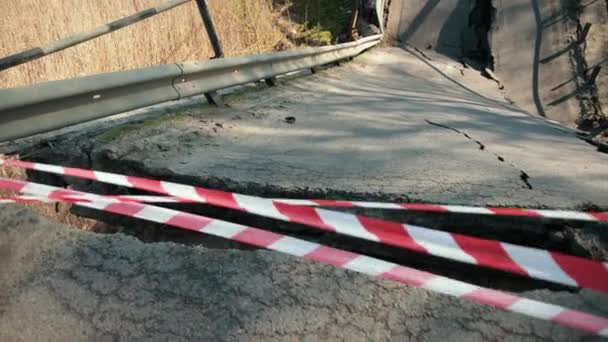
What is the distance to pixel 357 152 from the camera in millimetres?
2994

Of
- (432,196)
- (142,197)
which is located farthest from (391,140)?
(142,197)

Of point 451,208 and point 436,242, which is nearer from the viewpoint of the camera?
point 436,242

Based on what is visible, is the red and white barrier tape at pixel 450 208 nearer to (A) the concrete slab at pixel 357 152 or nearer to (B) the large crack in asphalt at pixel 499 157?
(A) the concrete slab at pixel 357 152

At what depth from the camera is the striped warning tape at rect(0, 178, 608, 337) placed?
54.5 inches

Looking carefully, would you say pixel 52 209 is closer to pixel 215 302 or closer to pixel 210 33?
pixel 215 302

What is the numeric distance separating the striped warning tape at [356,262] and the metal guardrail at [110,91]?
0.36 m

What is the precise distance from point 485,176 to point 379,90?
3284mm

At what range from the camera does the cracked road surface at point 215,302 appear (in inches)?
53.6

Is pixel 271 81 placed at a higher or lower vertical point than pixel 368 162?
higher

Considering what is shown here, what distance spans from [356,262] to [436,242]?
32 centimetres

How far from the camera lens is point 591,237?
6.21ft

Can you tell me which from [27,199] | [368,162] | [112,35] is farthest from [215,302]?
[112,35]

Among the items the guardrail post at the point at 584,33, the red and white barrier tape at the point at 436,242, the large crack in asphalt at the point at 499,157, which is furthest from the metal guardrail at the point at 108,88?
the guardrail post at the point at 584,33

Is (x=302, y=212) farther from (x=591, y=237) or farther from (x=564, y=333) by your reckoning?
(x=591, y=237)
